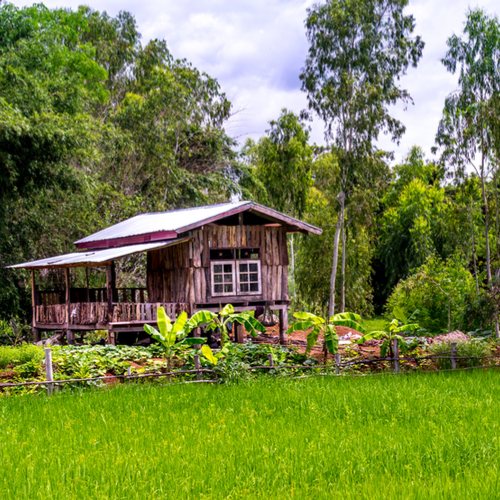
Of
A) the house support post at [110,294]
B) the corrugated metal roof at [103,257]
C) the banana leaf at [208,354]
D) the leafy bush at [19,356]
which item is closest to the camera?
the banana leaf at [208,354]

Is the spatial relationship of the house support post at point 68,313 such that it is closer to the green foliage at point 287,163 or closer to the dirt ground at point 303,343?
the dirt ground at point 303,343

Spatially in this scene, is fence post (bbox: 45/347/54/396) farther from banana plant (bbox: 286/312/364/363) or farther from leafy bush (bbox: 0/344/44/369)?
banana plant (bbox: 286/312/364/363)

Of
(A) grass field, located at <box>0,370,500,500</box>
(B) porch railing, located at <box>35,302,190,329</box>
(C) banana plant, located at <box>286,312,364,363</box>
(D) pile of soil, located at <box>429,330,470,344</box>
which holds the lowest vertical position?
(A) grass field, located at <box>0,370,500,500</box>

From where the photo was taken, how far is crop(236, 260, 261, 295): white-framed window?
20.3 meters

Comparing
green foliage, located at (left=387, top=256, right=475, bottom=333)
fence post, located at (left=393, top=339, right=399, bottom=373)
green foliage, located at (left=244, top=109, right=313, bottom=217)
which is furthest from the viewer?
green foliage, located at (left=244, top=109, right=313, bottom=217)

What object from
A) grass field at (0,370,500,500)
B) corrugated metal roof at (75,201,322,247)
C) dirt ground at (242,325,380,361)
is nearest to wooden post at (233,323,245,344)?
dirt ground at (242,325,380,361)

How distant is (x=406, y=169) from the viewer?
44812mm

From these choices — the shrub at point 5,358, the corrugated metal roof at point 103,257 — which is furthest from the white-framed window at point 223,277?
the shrub at point 5,358

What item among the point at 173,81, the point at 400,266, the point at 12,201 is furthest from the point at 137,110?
the point at 400,266

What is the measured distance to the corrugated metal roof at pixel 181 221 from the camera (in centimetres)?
1905

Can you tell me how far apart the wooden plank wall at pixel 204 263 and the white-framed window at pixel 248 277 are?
9.3 inches

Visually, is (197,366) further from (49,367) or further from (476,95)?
(476,95)

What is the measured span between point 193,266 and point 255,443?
12568mm

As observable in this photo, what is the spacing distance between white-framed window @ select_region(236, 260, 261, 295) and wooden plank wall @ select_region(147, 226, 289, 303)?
236mm
